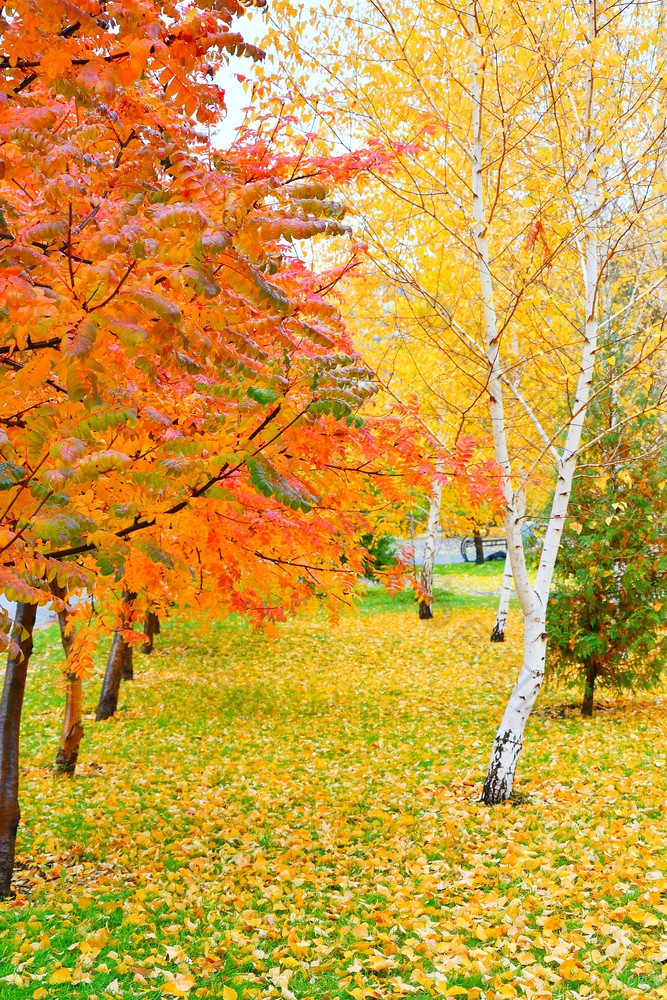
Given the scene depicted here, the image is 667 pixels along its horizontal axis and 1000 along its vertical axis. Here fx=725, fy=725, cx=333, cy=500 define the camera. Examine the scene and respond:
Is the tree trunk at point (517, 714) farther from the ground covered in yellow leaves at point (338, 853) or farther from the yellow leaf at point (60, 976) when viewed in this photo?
the yellow leaf at point (60, 976)

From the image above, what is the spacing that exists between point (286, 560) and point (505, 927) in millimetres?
2811

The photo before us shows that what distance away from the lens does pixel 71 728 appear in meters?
8.12

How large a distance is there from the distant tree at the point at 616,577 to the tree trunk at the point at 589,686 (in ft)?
0.05

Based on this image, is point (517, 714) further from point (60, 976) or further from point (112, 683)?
point (112, 683)

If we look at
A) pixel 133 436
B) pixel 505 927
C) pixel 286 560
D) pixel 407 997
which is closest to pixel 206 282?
pixel 133 436

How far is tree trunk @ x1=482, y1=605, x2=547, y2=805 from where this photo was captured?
6.75 meters

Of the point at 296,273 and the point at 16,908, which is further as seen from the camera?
the point at 296,273

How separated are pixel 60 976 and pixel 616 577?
8308 millimetres

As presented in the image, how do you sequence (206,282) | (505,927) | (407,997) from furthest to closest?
(505,927)
(407,997)
(206,282)

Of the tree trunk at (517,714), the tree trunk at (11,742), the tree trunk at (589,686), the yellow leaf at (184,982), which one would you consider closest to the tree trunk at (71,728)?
the tree trunk at (11,742)

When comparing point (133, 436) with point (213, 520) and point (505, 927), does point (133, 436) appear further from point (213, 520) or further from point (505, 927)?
point (505, 927)

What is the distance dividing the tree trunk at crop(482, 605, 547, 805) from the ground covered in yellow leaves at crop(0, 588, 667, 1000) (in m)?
0.28

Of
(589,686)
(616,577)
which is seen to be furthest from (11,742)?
(616,577)

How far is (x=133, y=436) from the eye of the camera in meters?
3.51
